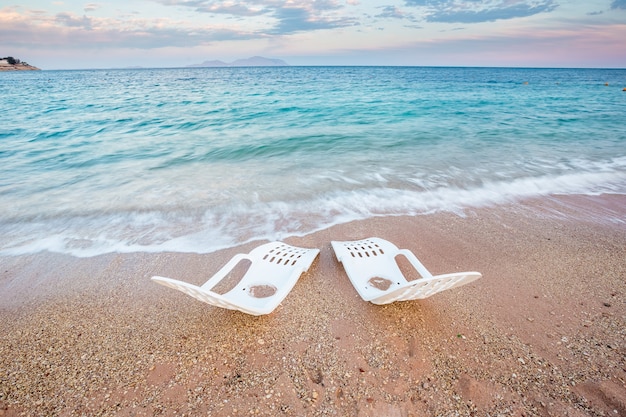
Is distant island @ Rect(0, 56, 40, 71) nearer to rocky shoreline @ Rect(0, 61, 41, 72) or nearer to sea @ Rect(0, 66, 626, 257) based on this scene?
rocky shoreline @ Rect(0, 61, 41, 72)

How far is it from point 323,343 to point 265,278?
976mm

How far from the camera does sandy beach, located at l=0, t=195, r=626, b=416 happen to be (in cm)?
214

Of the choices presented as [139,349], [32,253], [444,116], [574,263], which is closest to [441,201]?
[574,263]

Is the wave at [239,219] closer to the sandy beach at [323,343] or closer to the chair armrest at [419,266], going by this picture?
the sandy beach at [323,343]

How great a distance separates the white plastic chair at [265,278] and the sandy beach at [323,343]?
16 cm

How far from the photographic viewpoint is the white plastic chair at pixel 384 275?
240 centimetres

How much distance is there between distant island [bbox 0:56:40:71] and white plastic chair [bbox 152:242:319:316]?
148801 mm

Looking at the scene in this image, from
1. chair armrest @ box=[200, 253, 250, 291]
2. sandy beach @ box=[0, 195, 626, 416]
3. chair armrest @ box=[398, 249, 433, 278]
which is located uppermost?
chair armrest @ box=[398, 249, 433, 278]

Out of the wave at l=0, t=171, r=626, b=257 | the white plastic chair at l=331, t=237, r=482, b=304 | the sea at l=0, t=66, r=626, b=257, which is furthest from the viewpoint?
the sea at l=0, t=66, r=626, b=257

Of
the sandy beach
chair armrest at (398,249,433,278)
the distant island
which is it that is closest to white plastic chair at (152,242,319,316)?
the sandy beach

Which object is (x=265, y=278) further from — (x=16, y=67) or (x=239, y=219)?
(x=16, y=67)

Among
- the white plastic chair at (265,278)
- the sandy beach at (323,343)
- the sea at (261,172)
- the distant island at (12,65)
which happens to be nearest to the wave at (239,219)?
the sea at (261,172)

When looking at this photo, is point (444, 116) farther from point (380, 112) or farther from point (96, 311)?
point (96, 311)

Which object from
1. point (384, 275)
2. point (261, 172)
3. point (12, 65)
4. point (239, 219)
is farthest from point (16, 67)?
point (384, 275)
